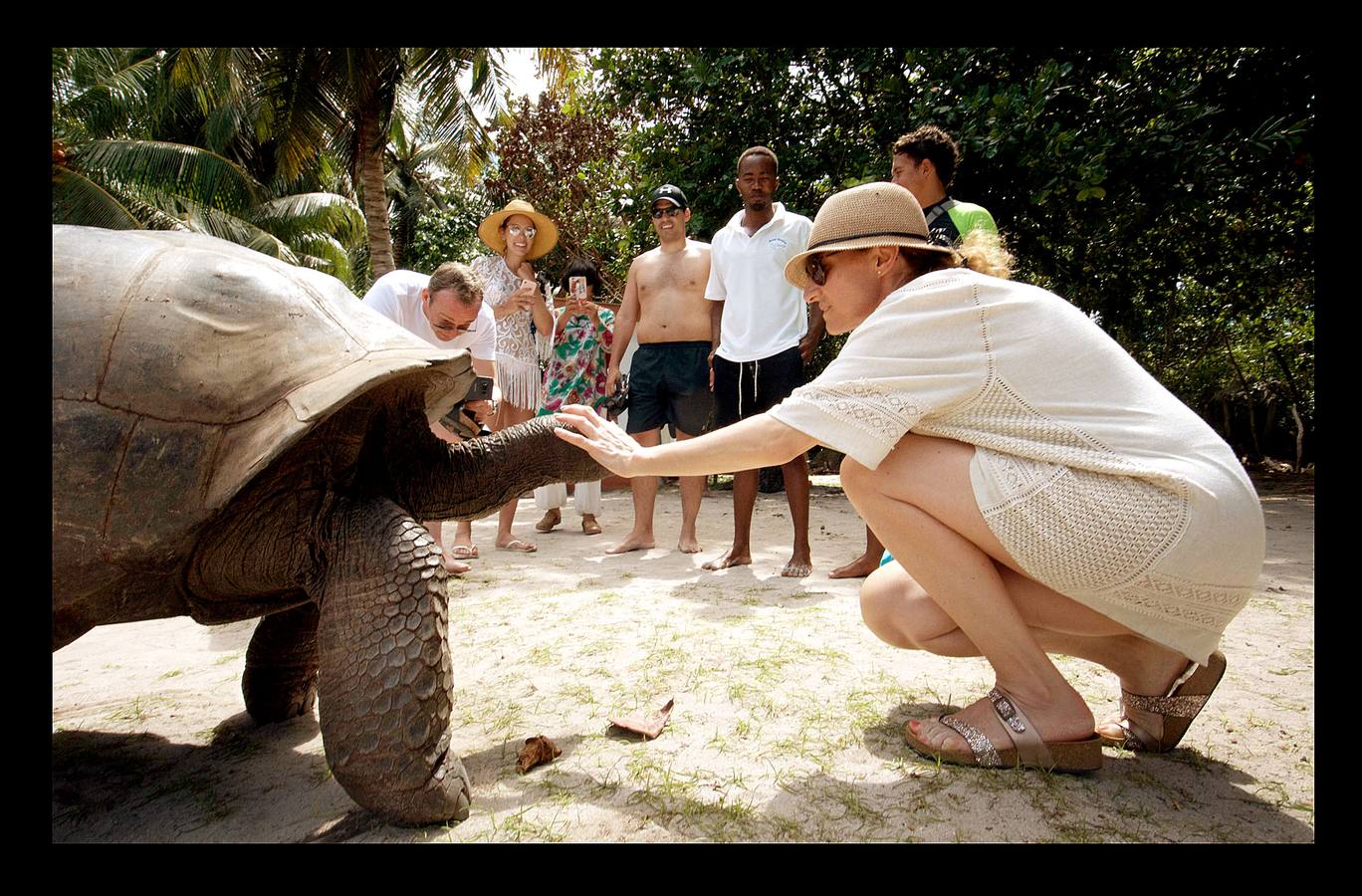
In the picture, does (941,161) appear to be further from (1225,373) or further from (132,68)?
(132,68)

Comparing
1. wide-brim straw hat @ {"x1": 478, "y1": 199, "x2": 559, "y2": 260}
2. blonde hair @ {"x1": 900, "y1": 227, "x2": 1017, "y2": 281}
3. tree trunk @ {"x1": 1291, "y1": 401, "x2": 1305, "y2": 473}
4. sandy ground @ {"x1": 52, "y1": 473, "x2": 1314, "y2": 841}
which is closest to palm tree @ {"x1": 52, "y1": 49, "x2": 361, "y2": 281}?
wide-brim straw hat @ {"x1": 478, "y1": 199, "x2": 559, "y2": 260}

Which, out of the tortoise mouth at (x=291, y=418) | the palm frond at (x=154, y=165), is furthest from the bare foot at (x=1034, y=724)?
the palm frond at (x=154, y=165)

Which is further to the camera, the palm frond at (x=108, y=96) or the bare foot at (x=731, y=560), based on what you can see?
the palm frond at (x=108, y=96)

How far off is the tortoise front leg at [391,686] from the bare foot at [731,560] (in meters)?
2.80

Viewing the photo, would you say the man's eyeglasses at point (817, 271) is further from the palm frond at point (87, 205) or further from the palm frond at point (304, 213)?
the palm frond at point (304, 213)

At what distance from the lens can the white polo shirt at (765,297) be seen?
4.80 meters

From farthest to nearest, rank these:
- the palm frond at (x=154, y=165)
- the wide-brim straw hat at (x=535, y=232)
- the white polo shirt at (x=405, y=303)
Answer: the palm frond at (x=154, y=165) → the wide-brim straw hat at (x=535, y=232) → the white polo shirt at (x=405, y=303)

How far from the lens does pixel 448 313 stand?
352 cm

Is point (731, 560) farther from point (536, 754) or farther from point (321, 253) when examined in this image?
point (321, 253)

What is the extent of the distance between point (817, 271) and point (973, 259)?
0.44m

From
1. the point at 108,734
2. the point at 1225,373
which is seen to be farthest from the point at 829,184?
the point at 1225,373

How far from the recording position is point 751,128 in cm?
788

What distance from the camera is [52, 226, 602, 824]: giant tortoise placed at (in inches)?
69.2
